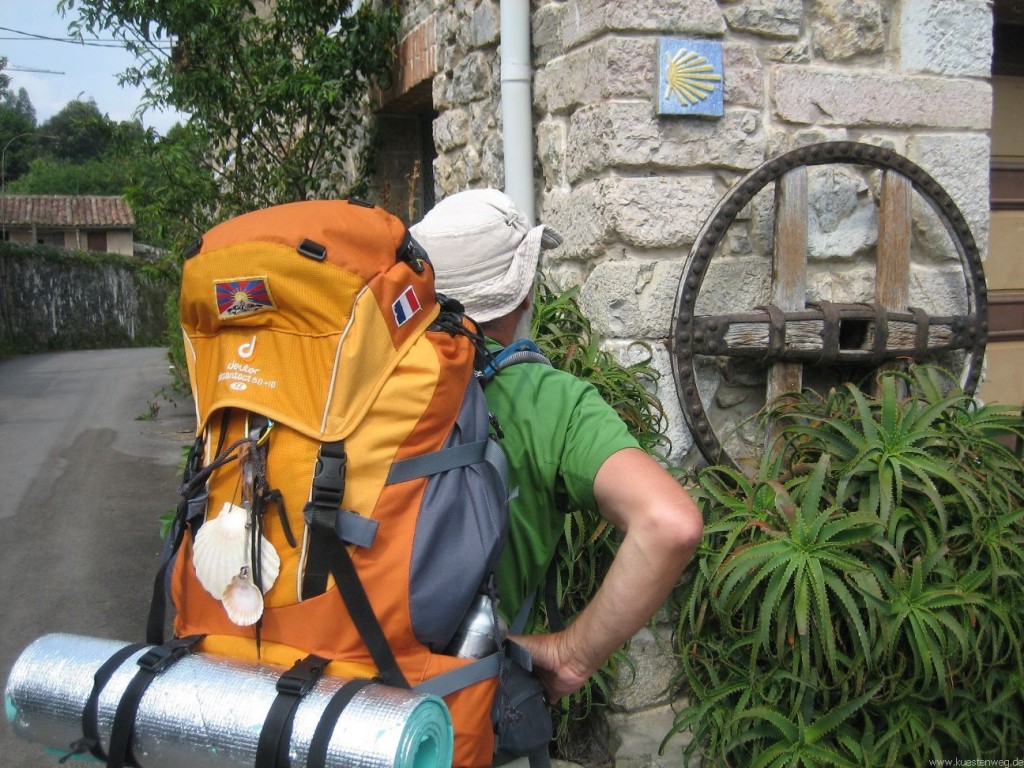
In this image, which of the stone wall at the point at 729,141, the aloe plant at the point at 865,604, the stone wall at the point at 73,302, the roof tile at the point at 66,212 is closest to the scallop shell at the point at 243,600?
the aloe plant at the point at 865,604

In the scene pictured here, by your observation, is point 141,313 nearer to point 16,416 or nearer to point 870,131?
point 16,416

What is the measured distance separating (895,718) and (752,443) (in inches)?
33.8

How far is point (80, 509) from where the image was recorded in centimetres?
533

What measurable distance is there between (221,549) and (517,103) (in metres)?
2.10

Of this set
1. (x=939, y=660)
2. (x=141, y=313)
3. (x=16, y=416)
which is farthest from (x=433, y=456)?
(x=141, y=313)

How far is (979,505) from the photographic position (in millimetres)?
2164

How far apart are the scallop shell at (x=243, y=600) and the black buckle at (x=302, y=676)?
95 millimetres

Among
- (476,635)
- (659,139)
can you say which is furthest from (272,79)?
(476,635)

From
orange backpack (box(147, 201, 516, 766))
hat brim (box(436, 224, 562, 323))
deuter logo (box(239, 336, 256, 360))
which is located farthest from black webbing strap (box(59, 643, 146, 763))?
hat brim (box(436, 224, 562, 323))

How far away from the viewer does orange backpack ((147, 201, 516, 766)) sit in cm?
117

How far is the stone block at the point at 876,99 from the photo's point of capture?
266 cm

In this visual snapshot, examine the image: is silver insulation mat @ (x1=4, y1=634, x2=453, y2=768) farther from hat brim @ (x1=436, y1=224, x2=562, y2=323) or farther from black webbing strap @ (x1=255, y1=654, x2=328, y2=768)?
hat brim @ (x1=436, y1=224, x2=562, y2=323)

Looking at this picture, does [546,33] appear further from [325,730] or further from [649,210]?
[325,730]

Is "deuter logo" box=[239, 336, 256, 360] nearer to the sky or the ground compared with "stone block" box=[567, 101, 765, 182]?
nearer to the ground
